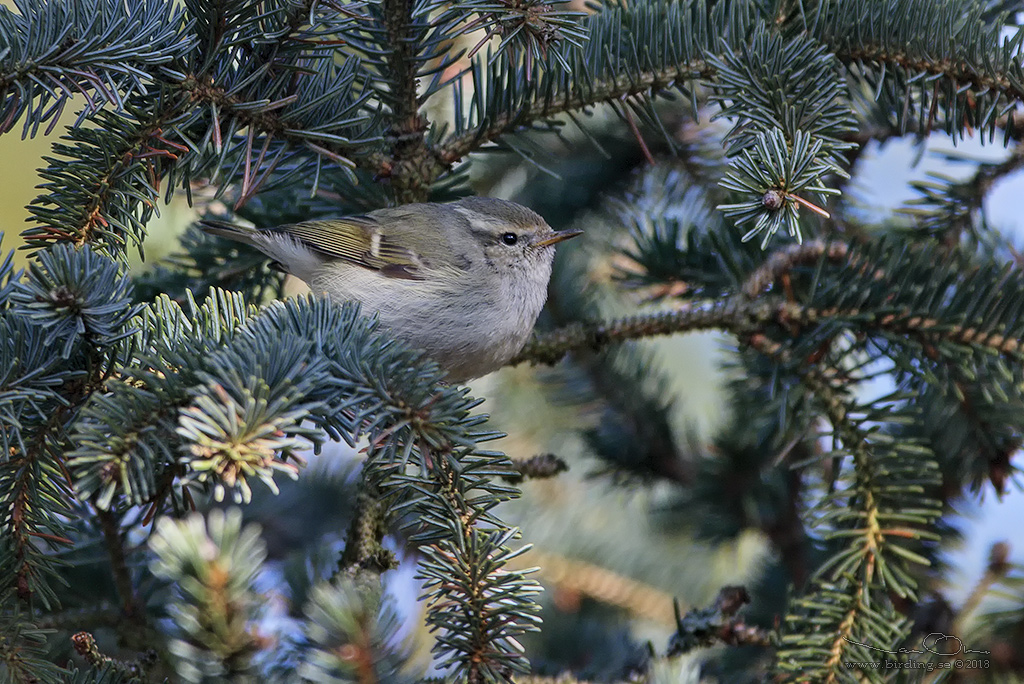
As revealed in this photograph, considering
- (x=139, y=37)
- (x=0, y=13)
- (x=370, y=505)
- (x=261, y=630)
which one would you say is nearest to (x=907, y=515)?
(x=370, y=505)

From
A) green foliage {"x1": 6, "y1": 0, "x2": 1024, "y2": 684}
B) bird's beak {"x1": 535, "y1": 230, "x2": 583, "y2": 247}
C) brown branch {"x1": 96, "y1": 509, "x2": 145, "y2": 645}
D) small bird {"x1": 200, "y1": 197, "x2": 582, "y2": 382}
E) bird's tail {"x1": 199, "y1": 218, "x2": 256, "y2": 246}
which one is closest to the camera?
green foliage {"x1": 6, "y1": 0, "x2": 1024, "y2": 684}

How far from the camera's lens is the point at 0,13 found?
1.43 meters

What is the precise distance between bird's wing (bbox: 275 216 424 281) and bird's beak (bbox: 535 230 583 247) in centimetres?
38

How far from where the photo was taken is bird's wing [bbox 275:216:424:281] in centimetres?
255

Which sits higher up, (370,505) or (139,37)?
(139,37)

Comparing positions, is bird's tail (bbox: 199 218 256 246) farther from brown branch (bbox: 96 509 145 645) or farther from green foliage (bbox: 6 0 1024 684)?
brown branch (bbox: 96 509 145 645)

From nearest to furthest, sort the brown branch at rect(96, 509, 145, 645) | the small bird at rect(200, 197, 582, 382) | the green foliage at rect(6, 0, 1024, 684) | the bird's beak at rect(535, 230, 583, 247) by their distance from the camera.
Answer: the green foliage at rect(6, 0, 1024, 684), the brown branch at rect(96, 509, 145, 645), the small bird at rect(200, 197, 582, 382), the bird's beak at rect(535, 230, 583, 247)

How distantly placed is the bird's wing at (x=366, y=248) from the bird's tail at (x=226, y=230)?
0.79 ft

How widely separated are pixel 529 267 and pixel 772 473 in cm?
94

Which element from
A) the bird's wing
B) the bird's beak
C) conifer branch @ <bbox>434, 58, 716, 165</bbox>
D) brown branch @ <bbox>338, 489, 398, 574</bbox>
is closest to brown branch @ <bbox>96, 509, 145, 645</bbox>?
brown branch @ <bbox>338, 489, 398, 574</bbox>

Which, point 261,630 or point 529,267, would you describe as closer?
point 261,630

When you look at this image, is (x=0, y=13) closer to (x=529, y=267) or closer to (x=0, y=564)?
(x=0, y=564)

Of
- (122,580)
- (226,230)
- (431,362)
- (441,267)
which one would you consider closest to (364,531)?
(122,580)

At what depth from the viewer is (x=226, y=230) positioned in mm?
2248
